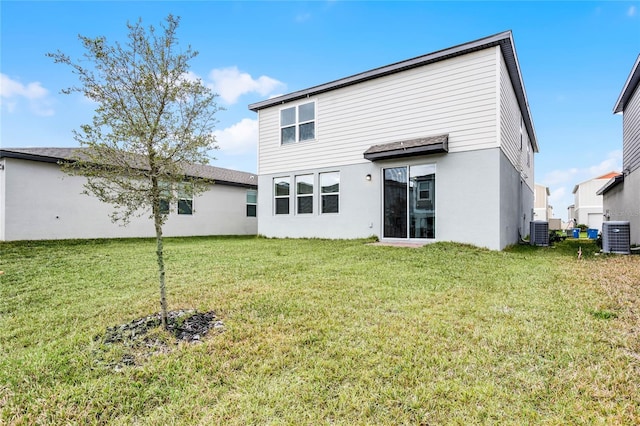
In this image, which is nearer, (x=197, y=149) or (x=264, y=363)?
(x=264, y=363)

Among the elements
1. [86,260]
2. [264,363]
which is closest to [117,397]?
[264,363]

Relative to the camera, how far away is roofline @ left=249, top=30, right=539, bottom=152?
27.2 ft

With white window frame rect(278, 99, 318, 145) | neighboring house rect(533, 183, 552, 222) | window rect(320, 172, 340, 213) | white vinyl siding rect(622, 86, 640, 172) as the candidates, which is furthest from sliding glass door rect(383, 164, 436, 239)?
neighboring house rect(533, 183, 552, 222)

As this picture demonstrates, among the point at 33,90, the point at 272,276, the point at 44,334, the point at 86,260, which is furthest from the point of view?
the point at 33,90

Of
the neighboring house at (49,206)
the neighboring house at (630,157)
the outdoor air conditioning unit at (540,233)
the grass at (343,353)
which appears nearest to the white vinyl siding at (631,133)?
the neighboring house at (630,157)

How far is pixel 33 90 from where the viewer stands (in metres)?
13.1

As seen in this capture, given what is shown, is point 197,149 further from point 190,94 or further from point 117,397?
point 117,397

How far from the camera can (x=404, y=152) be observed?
29.9 feet

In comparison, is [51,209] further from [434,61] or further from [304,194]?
[434,61]

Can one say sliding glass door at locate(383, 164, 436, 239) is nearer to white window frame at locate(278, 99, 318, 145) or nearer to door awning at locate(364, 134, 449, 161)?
door awning at locate(364, 134, 449, 161)

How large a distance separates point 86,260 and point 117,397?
6.87 meters

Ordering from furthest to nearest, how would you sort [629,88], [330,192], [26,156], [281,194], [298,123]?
[281,194]
[298,123]
[330,192]
[26,156]
[629,88]

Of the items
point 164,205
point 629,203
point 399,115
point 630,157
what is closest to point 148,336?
point 164,205

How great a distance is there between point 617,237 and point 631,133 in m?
5.25
